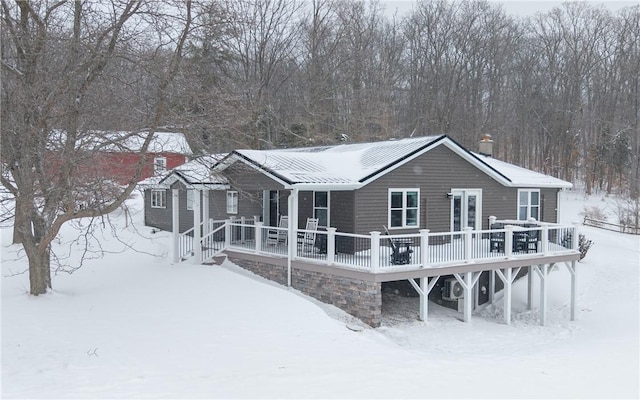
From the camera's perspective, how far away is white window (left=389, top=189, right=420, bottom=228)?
56.4 feet

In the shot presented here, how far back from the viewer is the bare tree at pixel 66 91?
11406 mm

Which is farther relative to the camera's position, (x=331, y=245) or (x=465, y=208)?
(x=465, y=208)

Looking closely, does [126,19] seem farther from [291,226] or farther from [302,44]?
[302,44]

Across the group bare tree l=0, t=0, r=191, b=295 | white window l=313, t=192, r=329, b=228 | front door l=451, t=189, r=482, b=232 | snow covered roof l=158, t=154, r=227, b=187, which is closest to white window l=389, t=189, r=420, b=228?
front door l=451, t=189, r=482, b=232

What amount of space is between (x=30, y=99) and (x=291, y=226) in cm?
703

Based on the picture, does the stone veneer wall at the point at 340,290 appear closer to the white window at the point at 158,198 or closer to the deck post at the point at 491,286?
the deck post at the point at 491,286

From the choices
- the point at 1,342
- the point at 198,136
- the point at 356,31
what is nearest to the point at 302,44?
the point at 356,31

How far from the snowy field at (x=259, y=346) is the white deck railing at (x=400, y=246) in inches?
46.7

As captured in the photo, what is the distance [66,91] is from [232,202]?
1049 centimetres

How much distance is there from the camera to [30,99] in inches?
453

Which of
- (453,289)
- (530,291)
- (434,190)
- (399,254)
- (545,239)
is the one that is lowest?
(530,291)

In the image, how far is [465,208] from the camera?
1905 cm

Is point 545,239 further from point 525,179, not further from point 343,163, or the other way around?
point 343,163

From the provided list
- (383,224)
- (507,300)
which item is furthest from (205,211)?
(507,300)
